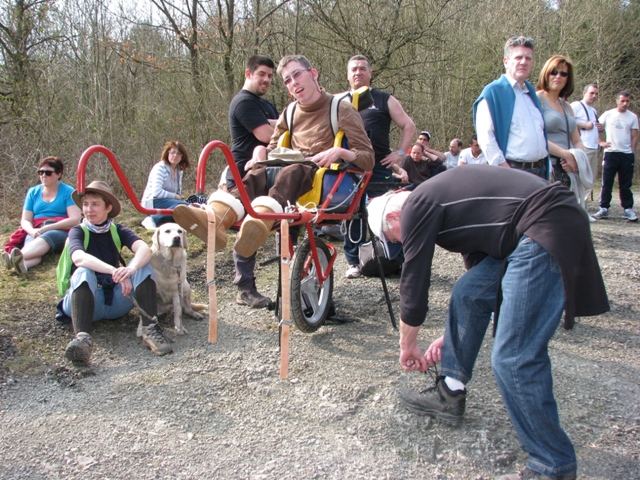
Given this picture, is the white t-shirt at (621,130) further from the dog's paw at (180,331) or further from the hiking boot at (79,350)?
the hiking boot at (79,350)

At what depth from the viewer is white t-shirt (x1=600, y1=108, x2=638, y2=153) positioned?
9020 millimetres

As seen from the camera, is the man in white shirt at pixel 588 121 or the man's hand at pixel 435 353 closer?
the man's hand at pixel 435 353

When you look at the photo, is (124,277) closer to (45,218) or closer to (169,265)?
(169,265)

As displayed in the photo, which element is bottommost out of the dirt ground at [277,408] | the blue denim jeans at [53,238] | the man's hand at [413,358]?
the dirt ground at [277,408]

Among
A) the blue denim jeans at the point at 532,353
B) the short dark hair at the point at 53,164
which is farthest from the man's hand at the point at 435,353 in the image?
the short dark hair at the point at 53,164

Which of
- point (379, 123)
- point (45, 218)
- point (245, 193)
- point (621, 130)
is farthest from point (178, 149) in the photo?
point (621, 130)

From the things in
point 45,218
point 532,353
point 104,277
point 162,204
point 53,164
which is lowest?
point 104,277

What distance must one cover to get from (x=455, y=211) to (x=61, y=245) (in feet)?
16.8

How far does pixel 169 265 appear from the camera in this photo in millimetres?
4410

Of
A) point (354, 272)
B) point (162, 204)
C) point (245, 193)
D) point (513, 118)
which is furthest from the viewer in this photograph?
point (162, 204)

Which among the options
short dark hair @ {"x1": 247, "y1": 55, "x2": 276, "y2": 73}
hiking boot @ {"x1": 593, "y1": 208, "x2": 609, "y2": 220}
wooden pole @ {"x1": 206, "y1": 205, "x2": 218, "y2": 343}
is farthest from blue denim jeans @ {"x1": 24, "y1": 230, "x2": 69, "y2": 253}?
hiking boot @ {"x1": 593, "y1": 208, "x2": 609, "y2": 220}

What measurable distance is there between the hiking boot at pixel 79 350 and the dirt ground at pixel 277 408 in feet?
0.31

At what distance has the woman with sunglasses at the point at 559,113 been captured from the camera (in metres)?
4.55

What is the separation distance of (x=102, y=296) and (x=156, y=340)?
634 mm
